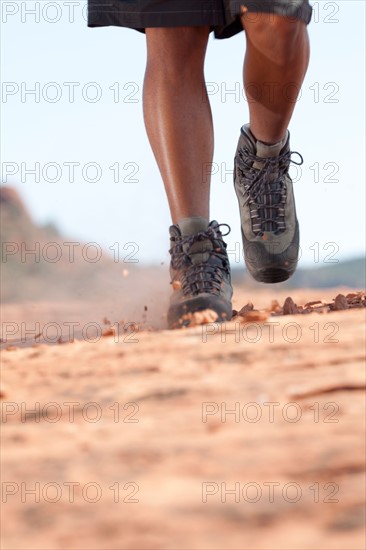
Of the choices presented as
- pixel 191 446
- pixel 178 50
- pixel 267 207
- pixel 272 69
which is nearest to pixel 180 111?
pixel 178 50

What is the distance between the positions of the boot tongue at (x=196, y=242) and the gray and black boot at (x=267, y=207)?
12.1 inches

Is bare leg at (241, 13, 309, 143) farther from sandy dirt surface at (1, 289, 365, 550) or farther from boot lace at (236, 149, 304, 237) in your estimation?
sandy dirt surface at (1, 289, 365, 550)

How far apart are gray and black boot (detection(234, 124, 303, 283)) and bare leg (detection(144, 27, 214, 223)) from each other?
8.3 inches

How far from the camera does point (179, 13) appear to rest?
249 cm

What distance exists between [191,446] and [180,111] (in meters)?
1.49

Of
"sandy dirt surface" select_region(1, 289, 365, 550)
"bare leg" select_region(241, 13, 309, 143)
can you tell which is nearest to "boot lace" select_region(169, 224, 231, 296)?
"bare leg" select_region(241, 13, 309, 143)

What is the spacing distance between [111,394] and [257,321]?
1.74 feet

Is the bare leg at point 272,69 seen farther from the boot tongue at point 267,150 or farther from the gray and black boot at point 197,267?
the gray and black boot at point 197,267

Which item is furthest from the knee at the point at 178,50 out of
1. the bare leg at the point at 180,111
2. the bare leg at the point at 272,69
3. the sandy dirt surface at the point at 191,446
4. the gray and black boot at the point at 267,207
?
the sandy dirt surface at the point at 191,446

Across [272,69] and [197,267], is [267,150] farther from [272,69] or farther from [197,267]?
[197,267]

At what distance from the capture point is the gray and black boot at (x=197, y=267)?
225 centimetres

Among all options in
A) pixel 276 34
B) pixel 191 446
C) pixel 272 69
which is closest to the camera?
pixel 191 446

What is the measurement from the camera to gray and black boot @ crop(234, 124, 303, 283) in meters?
2.70

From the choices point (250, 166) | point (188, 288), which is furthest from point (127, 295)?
point (188, 288)
